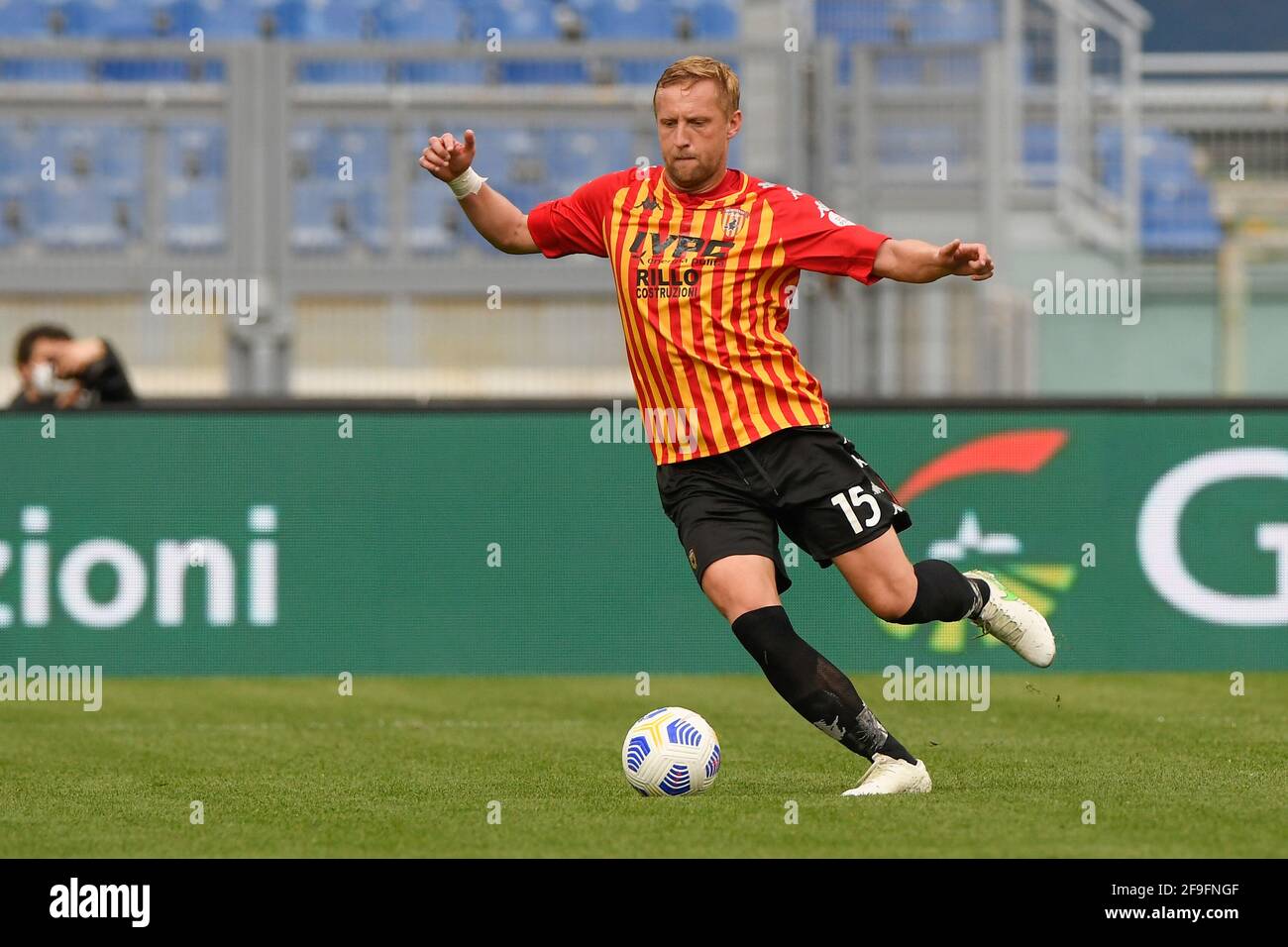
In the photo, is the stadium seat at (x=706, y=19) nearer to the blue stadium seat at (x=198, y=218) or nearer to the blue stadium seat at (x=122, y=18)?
the blue stadium seat at (x=122, y=18)

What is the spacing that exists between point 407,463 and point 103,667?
189cm

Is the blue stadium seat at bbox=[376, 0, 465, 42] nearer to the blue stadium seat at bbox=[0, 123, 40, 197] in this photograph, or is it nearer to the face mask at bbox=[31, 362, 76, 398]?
the blue stadium seat at bbox=[0, 123, 40, 197]

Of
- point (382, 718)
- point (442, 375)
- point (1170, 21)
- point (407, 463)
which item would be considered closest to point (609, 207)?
point (382, 718)

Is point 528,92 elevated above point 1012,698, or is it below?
above

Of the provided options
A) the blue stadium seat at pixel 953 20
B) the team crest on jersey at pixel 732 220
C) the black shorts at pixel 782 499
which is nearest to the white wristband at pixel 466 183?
the team crest on jersey at pixel 732 220

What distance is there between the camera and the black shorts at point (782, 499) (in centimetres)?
682

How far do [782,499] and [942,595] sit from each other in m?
0.68

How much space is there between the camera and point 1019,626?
7.32 m

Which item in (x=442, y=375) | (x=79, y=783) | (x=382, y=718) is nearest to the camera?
(x=79, y=783)

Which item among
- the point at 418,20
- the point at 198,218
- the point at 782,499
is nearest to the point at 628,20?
the point at 418,20

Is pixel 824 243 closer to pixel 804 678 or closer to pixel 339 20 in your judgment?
pixel 804 678

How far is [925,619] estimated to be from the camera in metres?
7.08

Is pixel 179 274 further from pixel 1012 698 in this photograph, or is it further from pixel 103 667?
pixel 1012 698

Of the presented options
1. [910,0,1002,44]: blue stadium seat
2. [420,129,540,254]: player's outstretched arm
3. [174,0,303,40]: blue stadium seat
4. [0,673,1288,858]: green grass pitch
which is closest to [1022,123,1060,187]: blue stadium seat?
[910,0,1002,44]: blue stadium seat
